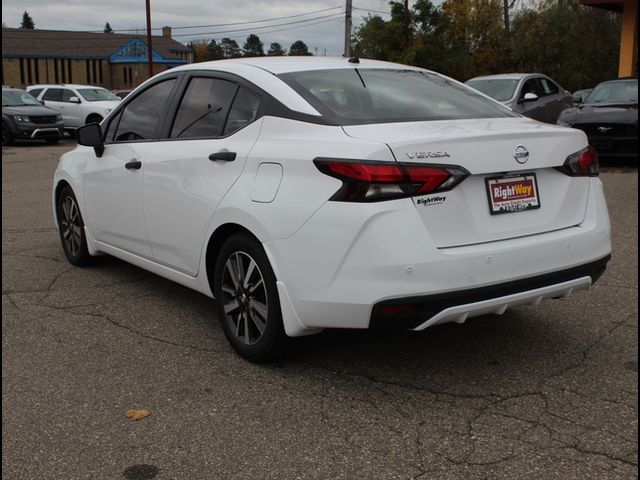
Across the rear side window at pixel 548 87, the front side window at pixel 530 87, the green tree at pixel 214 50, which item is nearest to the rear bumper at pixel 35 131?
the front side window at pixel 530 87

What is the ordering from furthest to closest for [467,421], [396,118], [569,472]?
1. [396,118]
2. [467,421]
3. [569,472]

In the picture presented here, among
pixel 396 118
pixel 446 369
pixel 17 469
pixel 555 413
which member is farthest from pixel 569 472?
pixel 17 469

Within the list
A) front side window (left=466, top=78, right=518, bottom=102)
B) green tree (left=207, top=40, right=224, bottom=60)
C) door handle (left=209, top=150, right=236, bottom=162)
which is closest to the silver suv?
front side window (left=466, top=78, right=518, bottom=102)

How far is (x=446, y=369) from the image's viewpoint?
4070mm

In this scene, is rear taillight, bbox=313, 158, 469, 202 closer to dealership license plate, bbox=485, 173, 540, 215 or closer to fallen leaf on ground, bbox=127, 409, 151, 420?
dealership license plate, bbox=485, 173, 540, 215

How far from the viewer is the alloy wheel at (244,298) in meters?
4.04

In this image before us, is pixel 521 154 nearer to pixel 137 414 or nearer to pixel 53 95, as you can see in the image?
pixel 137 414

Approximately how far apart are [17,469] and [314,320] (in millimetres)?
1443

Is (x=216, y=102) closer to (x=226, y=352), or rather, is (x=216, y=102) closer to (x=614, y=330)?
(x=226, y=352)

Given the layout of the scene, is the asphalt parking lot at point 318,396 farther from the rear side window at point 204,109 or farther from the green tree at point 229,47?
the green tree at point 229,47

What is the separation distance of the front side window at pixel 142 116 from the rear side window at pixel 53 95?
20395 millimetres

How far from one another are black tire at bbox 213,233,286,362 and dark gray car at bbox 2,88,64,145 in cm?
1837

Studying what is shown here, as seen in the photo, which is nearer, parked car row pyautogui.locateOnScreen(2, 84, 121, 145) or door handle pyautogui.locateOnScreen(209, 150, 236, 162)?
door handle pyautogui.locateOnScreen(209, 150, 236, 162)

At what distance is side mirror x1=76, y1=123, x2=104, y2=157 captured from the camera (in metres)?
5.50
